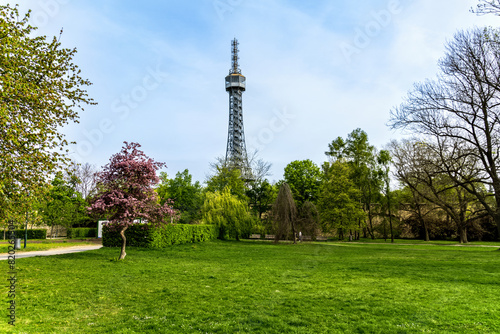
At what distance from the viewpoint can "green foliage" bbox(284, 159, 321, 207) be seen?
4383cm

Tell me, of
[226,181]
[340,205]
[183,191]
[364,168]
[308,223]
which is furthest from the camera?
[183,191]

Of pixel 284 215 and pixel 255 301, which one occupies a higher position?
pixel 284 215

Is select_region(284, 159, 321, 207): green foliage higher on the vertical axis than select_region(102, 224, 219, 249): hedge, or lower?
higher

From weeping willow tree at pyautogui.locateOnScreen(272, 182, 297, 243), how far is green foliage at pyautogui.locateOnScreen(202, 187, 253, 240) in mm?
3225

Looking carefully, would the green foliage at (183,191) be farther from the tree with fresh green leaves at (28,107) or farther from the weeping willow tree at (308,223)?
the tree with fresh green leaves at (28,107)

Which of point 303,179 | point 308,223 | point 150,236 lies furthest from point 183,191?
point 150,236

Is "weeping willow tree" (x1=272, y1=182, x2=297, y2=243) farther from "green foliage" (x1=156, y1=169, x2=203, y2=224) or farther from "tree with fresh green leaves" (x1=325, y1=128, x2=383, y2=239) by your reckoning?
"green foliage" (x1=156, y1=169, x2=203, y2=224)

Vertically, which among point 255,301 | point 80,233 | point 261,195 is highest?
Result: point 261,195

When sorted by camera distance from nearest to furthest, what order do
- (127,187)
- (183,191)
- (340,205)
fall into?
(127,187) < (340,205) < (183,191)

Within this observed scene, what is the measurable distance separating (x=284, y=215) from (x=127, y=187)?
15.8m

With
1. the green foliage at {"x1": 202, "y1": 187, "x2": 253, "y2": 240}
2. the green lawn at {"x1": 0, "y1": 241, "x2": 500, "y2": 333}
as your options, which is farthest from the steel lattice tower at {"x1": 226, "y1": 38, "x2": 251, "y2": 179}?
the green lawn at {"x1": 0, "y1": 241, "x2": 500, "y2": 333}

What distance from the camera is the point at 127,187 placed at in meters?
14.3

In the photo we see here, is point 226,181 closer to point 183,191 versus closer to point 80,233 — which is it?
point 80,233

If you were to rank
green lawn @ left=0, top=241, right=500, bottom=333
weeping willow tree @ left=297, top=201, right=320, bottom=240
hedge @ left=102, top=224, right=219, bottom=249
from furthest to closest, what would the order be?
weeping willow tree @ left=297, top=201, right=320, bottom=240 < hedge @ left=102, top=224, right=219, bottom=249 < green lawn @ left=0, top=241, right=500, bottom=333
